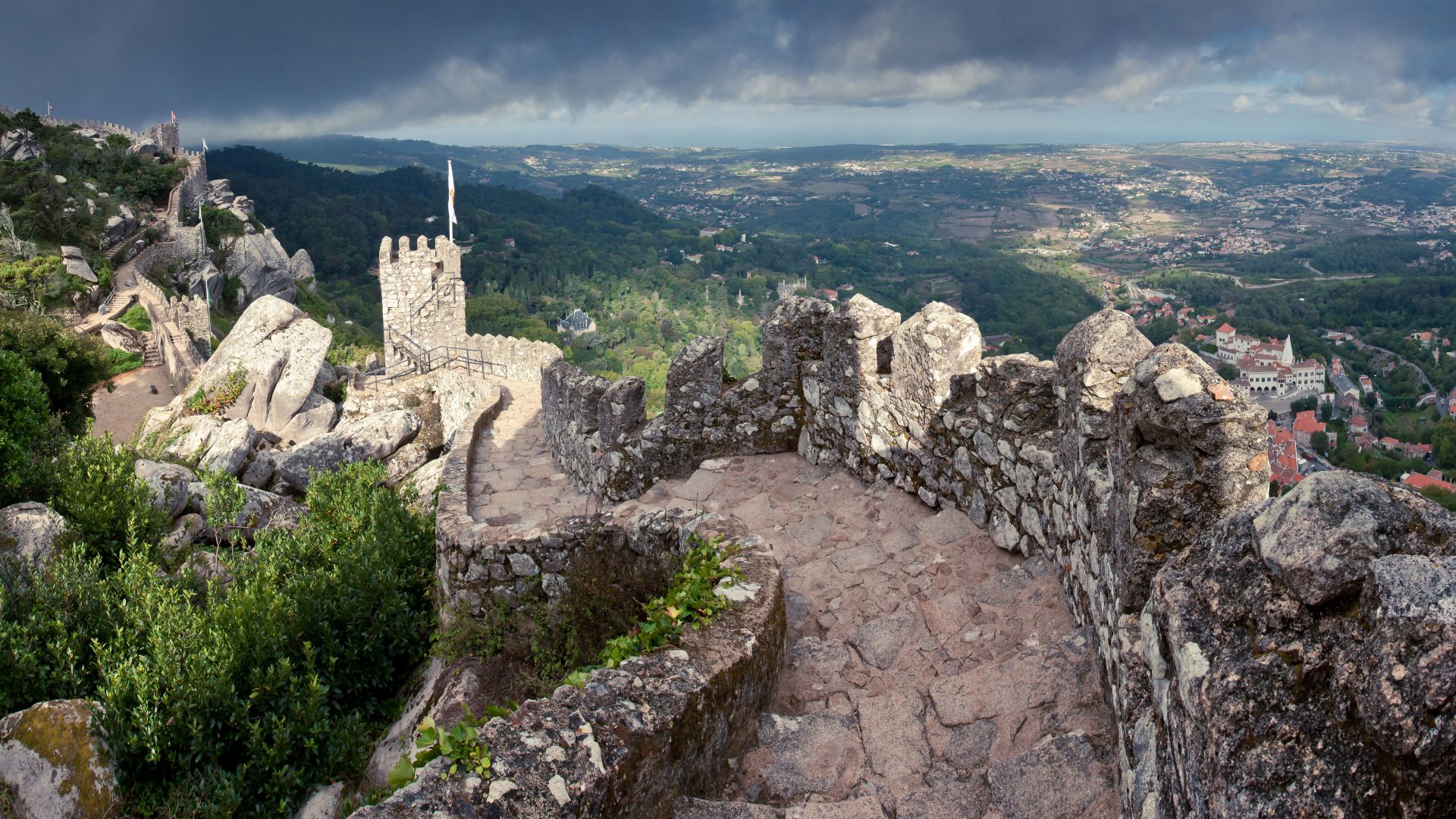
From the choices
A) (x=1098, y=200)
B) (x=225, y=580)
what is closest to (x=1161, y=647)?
(x=225, y=580)

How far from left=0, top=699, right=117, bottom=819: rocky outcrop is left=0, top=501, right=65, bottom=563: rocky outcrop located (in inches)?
116

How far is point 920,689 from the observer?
151 inches

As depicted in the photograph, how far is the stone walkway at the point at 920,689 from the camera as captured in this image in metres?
3.04

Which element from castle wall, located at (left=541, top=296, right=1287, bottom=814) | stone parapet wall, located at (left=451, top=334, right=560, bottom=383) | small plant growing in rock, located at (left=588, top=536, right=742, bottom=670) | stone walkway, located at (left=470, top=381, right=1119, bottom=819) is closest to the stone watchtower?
stone parapet wall, located at (left=451, top=334, right=560, bottom=383)

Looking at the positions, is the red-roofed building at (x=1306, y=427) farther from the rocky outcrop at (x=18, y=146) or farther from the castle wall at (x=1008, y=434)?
the rocky outcrop at (x=18, y=146)

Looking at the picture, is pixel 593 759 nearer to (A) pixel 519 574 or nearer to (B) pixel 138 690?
(A) pixel 519 574

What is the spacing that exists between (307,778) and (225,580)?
120 inches

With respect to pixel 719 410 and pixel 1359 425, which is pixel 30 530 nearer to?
pixel 719 410

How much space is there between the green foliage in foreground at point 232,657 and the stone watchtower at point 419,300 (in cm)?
1704

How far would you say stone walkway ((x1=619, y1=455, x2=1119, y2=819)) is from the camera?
3043 millimetres

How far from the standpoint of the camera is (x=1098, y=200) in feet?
308

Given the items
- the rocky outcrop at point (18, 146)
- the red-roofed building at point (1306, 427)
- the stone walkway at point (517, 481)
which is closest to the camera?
the stone walkway at point (517, 481)

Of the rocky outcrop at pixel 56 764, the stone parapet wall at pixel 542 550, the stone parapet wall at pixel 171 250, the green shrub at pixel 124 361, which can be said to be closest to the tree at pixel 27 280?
the green shrub at pixel 124 361

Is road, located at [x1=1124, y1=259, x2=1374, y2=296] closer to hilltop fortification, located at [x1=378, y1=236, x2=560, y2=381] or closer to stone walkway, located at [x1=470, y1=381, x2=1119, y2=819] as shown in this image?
hilltop fortification, located at [x1=378, y1=236, x2=560, y2=381]
